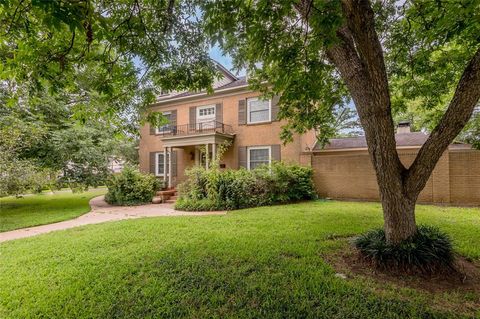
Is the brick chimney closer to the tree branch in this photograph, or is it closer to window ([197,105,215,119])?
window ([197,105,215,119])

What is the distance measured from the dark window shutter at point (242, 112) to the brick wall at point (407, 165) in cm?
409

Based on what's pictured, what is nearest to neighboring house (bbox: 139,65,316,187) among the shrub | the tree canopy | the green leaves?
the shrub

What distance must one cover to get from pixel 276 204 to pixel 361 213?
130 inches

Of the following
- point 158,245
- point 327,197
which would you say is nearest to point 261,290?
point 158,245

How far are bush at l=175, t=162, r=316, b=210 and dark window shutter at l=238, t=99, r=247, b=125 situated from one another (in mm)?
3694

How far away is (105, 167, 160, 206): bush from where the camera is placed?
40.1 ft

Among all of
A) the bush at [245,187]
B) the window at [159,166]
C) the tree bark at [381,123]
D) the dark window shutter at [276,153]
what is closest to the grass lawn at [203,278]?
the tree bark at [381,123]

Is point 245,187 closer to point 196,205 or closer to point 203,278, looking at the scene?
point 196,205

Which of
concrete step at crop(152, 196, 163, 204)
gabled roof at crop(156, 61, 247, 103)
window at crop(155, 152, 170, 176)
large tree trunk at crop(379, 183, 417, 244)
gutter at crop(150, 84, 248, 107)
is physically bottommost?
concrete step at crop(152, 196, 163, 204)

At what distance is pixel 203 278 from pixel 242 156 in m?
10.1

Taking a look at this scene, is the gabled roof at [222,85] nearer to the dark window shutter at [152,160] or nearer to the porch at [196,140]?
the porch at [196,140]

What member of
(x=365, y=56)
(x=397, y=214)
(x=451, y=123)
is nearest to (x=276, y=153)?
(x=397, y=214)

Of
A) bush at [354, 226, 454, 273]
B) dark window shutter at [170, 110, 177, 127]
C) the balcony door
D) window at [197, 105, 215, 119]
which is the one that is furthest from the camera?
dark window shutter at [170, 110, 177, 127]

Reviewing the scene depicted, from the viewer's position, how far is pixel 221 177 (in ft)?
33.4
